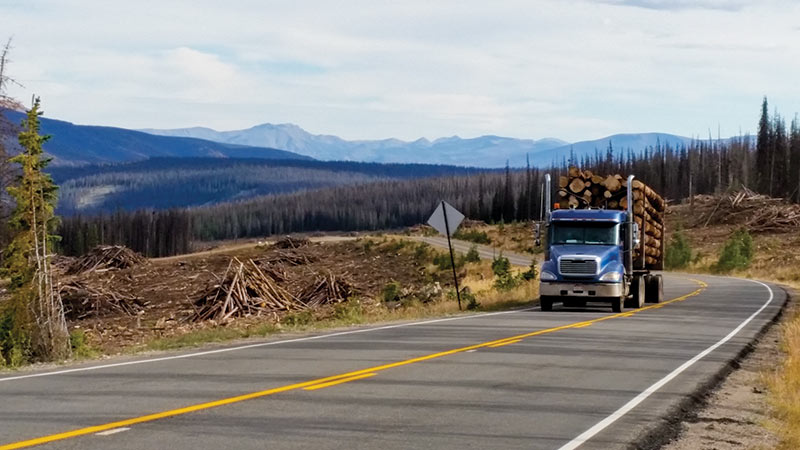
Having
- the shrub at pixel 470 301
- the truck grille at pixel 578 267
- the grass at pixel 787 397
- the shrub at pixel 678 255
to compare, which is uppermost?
the truck grille at pixel 578 267

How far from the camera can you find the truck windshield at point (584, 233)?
28.7m

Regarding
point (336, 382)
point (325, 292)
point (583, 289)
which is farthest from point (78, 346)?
point (325, 292)

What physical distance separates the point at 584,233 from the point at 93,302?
24.9m

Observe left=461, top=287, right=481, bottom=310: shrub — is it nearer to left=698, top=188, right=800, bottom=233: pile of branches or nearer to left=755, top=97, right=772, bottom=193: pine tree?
left=698, top=188, right=800, bottom=233: pile of branches

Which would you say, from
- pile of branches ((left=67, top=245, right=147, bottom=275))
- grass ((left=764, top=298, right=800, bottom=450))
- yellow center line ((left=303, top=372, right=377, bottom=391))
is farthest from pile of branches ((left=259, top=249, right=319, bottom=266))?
yellow center line ((left=303, top=372, right=377, bottom=391))

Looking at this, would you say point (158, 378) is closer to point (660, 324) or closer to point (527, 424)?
point (527, 424)

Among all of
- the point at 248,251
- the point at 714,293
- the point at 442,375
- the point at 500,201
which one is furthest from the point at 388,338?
the point at 500,201

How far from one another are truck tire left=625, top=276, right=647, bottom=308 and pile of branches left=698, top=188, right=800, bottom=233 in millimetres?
66346

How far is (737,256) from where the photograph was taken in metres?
73.1

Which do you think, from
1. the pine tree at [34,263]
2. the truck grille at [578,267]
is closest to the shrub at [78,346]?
the pine tree at [34,263]

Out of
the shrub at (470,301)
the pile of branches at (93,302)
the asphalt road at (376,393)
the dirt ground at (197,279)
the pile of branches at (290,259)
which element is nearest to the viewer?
the asphalt road at (376,393)

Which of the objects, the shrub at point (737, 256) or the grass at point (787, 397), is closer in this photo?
the grass at point (787, 397)

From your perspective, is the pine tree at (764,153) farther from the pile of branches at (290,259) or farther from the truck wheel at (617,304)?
the truck wheel at (617,304)

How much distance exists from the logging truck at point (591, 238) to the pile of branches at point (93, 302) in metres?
21.1
